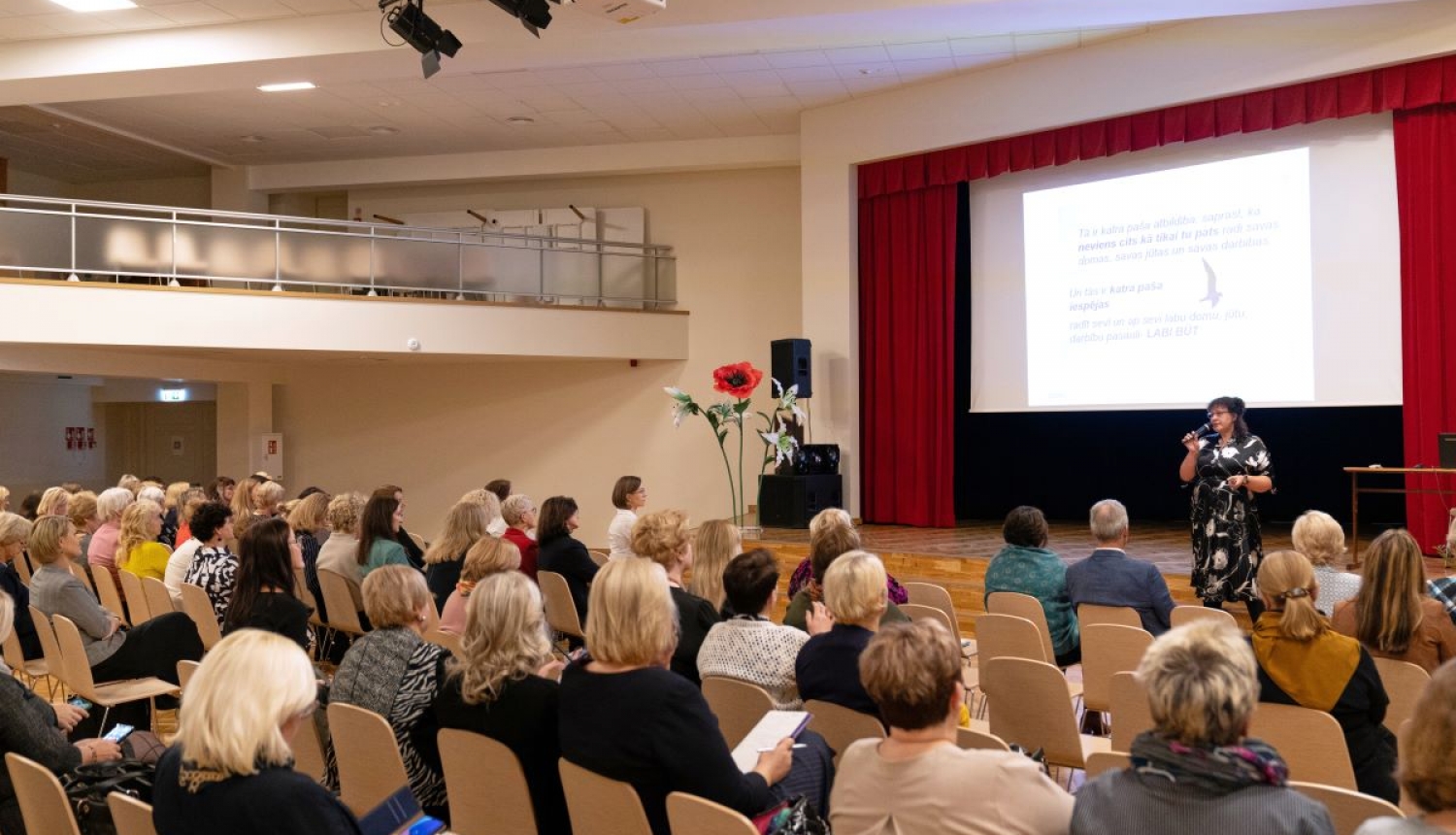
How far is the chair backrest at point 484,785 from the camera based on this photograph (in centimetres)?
288

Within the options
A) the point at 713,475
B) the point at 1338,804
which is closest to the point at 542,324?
the point at 713,475

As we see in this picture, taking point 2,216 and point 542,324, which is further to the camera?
point 542,324

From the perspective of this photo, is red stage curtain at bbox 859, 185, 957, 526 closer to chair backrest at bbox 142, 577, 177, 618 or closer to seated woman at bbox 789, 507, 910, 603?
seated woman at bbox 789, 507, 910, 603

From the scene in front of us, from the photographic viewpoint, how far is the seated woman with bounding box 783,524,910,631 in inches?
166

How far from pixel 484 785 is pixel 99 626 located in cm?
305

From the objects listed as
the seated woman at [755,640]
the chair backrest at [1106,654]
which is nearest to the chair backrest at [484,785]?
the seated woman at [755,640]

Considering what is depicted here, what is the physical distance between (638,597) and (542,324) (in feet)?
30.9

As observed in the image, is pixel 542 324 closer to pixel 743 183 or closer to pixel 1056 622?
pixel 743 183

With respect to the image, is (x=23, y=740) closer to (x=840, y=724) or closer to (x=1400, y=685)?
(x=840, y=724)

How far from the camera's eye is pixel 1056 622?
5137mm

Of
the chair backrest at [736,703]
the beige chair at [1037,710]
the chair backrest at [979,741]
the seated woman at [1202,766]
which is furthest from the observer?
the beige chair at [1037,710]

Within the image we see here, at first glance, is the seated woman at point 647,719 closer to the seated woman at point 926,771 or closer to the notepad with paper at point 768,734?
the notepad with paper at point 768,734

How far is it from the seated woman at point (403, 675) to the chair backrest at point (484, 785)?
0.29 metres

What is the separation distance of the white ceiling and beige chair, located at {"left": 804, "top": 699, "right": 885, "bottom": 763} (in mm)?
5084
